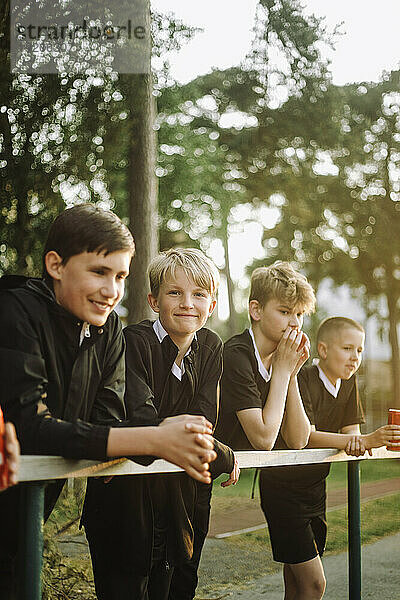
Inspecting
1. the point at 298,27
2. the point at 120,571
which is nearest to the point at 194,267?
the point at 120,571

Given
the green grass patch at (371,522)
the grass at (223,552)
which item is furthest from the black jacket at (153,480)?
the green grass patch at (371,522)

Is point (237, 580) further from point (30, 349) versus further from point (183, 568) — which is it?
point (30, 349)

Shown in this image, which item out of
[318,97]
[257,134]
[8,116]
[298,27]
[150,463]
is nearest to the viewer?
[150,463]

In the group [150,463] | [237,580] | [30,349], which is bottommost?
[237,580]

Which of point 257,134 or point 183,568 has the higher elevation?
point 257,134

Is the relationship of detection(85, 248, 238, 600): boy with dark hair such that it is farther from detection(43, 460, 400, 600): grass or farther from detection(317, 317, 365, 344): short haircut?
detection(43, 460, 400, 600): grass

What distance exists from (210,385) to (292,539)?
1.08 meters

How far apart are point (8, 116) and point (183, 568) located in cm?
436

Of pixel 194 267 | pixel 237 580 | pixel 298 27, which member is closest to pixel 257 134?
pixel 298 27

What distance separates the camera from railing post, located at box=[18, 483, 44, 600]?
1.89 meters

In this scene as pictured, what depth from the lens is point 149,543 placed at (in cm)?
254

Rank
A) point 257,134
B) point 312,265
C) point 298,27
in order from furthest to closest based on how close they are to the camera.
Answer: point 312,265 → point 257,134 → point 298,27

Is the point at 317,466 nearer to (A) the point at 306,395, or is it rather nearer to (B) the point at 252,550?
(A) the point at 306,395

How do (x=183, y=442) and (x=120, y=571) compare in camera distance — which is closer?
(x=183, y=442)
